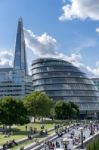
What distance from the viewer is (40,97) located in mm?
144250

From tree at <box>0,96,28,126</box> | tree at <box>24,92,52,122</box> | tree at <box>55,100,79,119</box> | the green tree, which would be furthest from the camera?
tree at <box>55,100,79,119</box>

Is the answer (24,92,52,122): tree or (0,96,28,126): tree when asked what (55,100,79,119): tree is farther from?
(0,96,28,126): tree

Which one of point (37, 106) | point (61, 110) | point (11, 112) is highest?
point (37, 106)

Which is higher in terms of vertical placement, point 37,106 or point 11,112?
point 37,106

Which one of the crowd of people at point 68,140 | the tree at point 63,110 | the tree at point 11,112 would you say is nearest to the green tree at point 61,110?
the tree at point 63,110

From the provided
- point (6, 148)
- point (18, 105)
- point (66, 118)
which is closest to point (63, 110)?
point (66, 118)

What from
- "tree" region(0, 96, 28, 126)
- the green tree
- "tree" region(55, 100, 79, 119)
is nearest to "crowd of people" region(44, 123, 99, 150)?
"tree" region(0, 96, 28, 126)

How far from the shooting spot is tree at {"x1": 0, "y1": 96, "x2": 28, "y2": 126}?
321 feet

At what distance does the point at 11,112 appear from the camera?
100312 millimetres

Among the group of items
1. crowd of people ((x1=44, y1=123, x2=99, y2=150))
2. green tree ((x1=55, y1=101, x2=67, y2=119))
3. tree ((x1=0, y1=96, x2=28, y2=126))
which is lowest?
crowd of people ((x1=44, y1=123, x2=99, y2=150))

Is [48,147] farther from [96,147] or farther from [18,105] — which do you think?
[18,105]

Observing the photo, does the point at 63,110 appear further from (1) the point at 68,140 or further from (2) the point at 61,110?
(1) the point at 68,140

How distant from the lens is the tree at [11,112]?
97.9 m

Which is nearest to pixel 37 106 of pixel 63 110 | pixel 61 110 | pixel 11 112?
pixel 61 110
